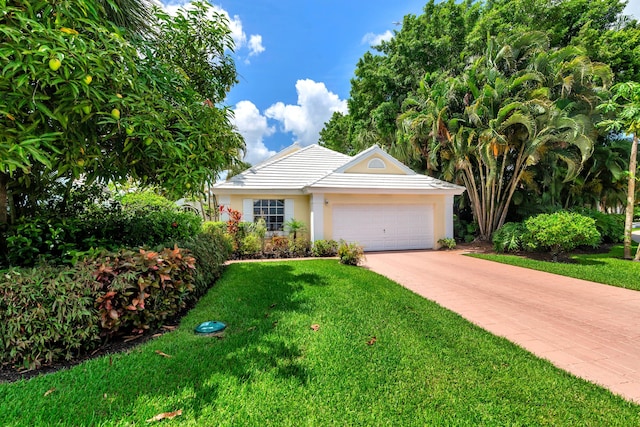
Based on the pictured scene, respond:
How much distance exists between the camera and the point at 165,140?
12.3 ft

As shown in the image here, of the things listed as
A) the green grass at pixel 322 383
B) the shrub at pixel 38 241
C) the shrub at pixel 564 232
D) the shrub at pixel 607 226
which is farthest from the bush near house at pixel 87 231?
the shrub at pixel 607 226

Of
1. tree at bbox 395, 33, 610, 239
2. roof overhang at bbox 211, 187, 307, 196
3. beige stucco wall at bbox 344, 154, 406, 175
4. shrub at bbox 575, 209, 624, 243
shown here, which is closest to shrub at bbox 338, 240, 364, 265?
roof overhang at bbox 211, 187, 307, 196

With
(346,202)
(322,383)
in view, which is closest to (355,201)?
(346,202)

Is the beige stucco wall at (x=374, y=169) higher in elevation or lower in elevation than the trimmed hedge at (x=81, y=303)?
higher

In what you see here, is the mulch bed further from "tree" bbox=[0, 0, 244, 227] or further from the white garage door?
the white garage door

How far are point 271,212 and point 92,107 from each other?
32.4 feet

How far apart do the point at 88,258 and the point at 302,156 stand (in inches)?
481

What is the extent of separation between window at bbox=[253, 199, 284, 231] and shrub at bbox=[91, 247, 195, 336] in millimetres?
8161

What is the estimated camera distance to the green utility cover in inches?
163

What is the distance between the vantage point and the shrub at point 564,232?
9617 mm

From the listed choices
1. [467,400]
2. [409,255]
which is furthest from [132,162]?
[409,255]

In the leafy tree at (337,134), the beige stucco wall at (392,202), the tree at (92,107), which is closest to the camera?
the tree at (92,107)

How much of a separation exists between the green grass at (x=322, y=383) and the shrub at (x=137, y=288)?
418 mm

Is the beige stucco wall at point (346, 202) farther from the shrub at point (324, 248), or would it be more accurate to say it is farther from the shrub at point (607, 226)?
the shrub at point (607, 226)
